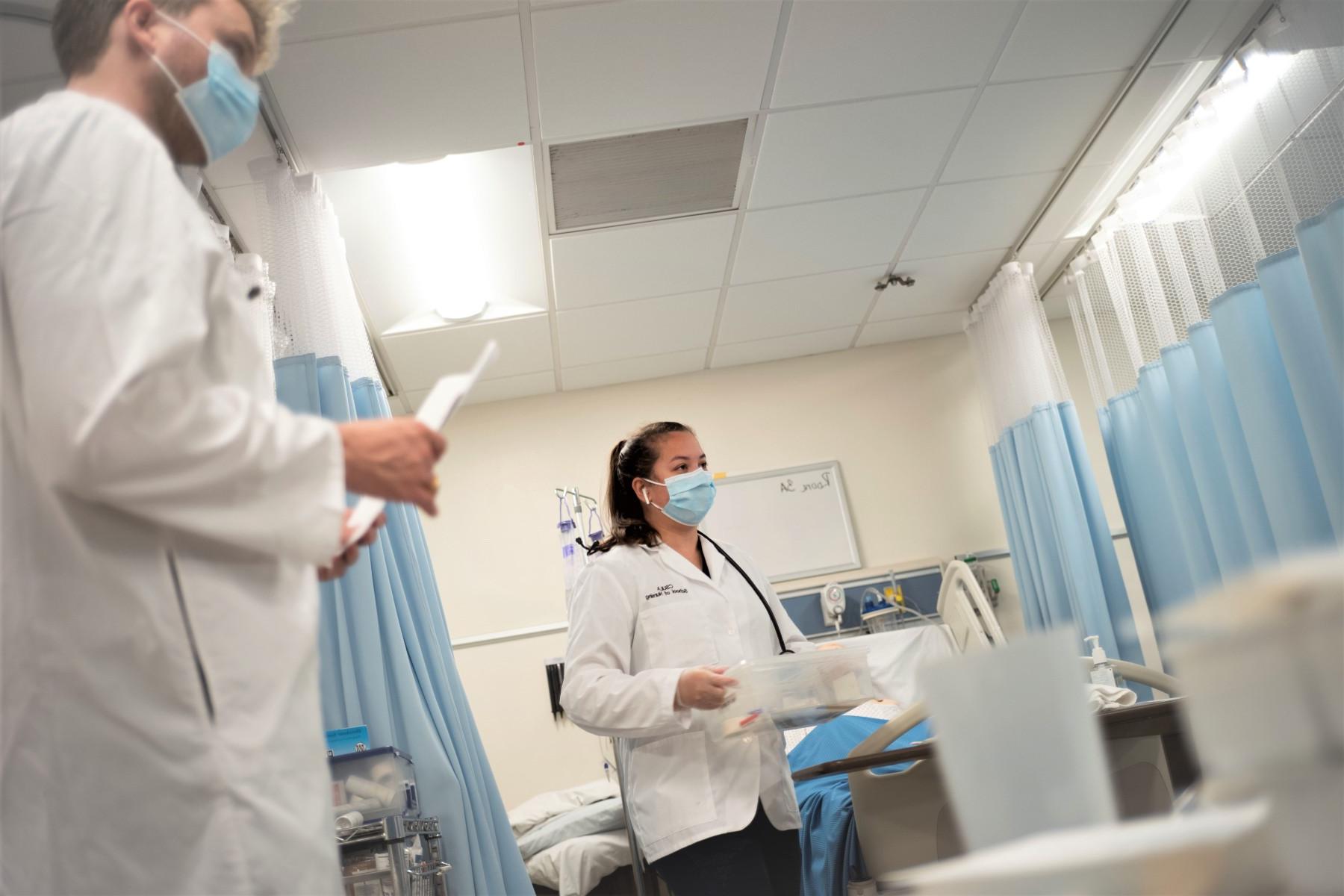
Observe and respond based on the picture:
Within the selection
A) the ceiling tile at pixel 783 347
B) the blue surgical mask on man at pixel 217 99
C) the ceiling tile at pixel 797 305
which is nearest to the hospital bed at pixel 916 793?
the blue surgical mask on man at pixel 217 99

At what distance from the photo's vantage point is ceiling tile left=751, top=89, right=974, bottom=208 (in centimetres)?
320

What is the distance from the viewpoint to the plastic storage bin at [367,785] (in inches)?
76.5

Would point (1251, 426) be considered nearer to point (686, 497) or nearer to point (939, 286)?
point (686, 497)

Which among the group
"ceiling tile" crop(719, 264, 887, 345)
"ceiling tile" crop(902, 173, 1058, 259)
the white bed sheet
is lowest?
the white bed sheet

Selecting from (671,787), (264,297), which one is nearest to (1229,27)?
(671,787)

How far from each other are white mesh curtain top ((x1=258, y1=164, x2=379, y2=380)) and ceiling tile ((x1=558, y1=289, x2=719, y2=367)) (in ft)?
4.84

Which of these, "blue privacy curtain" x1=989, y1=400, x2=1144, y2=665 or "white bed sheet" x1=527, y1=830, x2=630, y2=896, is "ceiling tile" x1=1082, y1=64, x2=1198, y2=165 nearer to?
"blue privacy curtain" x1=989, y1=400, x2=1144, y2=665

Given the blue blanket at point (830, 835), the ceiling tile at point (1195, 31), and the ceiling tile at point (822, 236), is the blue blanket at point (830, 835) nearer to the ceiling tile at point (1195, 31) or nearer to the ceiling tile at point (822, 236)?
the ceiling tile at point (822, 236)

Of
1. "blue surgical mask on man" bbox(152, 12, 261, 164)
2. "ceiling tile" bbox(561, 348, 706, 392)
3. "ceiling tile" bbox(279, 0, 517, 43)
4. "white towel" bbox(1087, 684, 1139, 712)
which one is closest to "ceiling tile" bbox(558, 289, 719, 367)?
"ceiling tile" bbox(561, 348, 706, 392)

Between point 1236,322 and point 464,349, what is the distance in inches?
116

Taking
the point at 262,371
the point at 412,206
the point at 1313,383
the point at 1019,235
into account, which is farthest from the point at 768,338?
the point at 262,371

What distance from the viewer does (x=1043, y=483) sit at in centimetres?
A: 426

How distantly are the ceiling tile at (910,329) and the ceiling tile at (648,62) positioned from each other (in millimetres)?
2122

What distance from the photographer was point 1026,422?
171 inches
